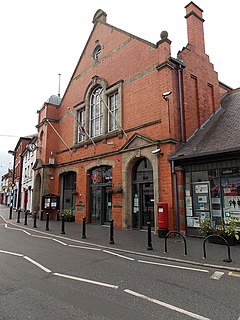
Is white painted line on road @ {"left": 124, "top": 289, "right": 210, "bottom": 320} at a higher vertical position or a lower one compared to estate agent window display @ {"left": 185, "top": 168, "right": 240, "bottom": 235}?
lower

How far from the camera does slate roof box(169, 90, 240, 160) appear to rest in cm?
1011

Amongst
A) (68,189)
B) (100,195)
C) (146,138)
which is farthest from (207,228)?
(68,189)

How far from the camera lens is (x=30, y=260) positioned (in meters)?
6.88

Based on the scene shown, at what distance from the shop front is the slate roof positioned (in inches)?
25.8

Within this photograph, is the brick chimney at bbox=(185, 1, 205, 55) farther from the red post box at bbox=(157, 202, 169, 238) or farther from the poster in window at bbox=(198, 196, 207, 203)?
the red post box at bbox=(157, 202, 169, 238)

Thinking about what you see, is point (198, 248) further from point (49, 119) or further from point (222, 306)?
point (49, 119)

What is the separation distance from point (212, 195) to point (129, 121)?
6.29m

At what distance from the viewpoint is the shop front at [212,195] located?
33.1ft

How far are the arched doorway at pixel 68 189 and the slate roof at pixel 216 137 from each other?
34.2ft

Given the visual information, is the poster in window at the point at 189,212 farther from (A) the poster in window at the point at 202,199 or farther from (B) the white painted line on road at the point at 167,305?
(B) the white painted line on road at the point at 167,305

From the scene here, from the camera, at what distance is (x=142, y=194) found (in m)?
13.3

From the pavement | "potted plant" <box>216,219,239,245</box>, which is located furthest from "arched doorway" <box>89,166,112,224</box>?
"potted plant" <box>216,219,239,245</box>

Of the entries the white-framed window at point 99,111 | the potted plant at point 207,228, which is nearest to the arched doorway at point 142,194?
the white-framed window at point 99,111

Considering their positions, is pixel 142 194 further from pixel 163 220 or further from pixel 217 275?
pixel 217 275
